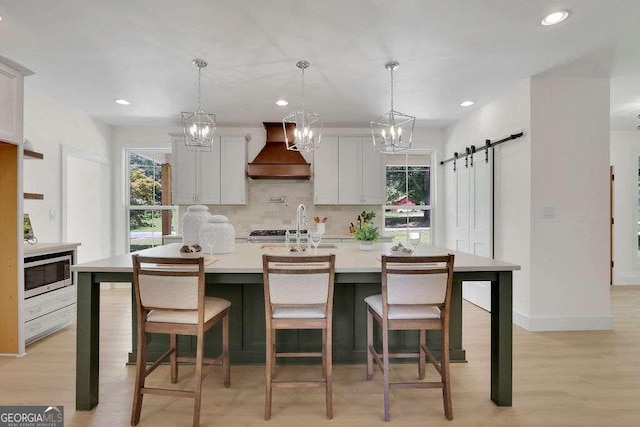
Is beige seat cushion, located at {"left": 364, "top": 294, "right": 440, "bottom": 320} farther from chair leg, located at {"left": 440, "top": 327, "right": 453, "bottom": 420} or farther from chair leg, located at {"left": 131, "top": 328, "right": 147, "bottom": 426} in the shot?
chair leg, located at {"left": 131, "top": 328, "right": 147, "bottom": 426}

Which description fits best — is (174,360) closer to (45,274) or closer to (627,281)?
(45,274)

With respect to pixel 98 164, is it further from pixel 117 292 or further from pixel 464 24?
pixel 464 24

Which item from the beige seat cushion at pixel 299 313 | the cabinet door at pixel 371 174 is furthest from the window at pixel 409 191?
the beige seat cushion at pixel 299 313

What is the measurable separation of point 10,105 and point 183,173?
7.74 ft

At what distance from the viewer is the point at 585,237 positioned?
12.0 ft

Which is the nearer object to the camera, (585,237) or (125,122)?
(585,237)

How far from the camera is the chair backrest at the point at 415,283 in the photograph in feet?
6.59

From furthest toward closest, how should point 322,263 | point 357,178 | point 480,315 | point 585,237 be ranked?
point 357,178 → point 480,315 → point 585,237 → point 322,263

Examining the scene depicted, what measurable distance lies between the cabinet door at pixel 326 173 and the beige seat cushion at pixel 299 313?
3263 mm

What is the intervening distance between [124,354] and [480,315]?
12.4 feet

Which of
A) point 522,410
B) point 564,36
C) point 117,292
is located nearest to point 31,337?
point 117,292

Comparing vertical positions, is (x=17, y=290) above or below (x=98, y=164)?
below

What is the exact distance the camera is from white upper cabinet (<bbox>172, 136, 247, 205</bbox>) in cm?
520

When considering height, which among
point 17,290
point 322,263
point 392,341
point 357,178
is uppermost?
point 357,178
